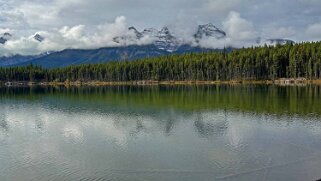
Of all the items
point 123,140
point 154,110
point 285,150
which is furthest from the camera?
point 154,110

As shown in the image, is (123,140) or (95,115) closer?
(123,140)

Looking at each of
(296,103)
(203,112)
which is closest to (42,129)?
(203,112)

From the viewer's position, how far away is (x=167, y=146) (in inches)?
1887

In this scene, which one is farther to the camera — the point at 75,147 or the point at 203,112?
the point at 203,112

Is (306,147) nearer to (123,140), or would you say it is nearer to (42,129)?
(123,140)

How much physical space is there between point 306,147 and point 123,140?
72.2 feet

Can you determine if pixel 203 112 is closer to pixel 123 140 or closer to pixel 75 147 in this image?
pixel 123 140

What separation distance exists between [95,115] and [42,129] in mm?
15648

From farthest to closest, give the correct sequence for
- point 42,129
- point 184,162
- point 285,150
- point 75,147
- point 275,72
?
point 275,72 → point 42,129 → point 75,147 → point 285,150 → point 184,162

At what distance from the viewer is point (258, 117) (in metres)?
69.3

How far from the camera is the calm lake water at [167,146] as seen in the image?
3694 centimetres

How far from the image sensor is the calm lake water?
36938 millimetres

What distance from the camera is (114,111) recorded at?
85.9 meters

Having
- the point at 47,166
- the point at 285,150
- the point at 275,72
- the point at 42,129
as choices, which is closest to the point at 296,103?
the point at 285,150
